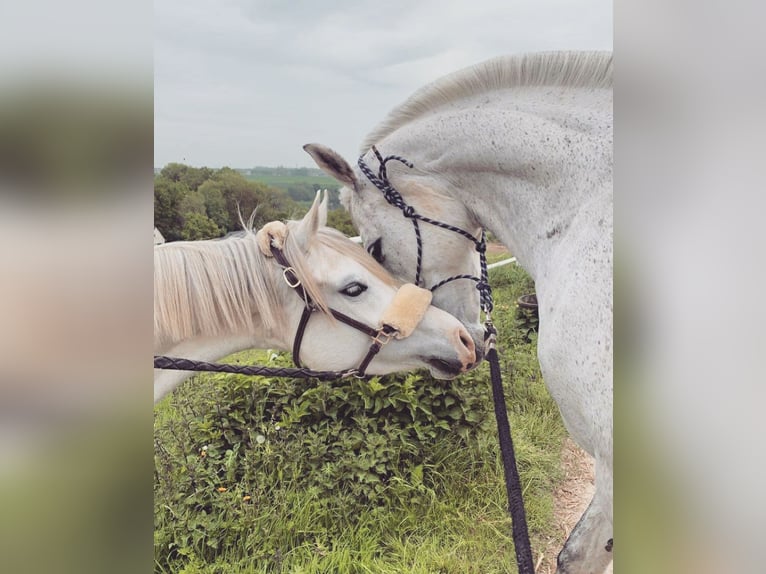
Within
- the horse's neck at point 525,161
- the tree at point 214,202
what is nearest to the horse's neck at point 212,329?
the horse's neck at point 525,161

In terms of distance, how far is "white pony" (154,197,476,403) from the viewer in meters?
1.56

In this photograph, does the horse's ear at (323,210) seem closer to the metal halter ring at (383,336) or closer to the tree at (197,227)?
the metal halter ring at (383,336)

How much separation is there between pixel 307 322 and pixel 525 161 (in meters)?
0.87

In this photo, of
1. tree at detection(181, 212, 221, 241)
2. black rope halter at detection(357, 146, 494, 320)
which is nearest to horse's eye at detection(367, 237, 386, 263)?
black rope halter at detection(357, 146, 494, 320)

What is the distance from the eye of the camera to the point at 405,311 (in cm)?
176

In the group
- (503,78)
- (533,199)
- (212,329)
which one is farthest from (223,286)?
(503,78)

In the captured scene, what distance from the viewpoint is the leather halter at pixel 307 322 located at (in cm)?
168

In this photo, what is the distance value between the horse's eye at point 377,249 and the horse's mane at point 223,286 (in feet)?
0.70

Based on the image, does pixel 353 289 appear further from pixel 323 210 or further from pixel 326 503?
pixel 326 503
